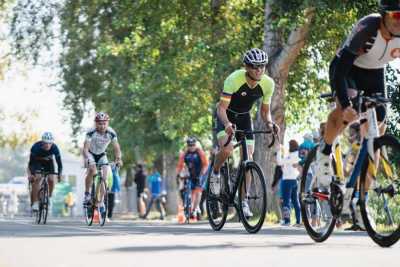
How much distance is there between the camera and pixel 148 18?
33156mm

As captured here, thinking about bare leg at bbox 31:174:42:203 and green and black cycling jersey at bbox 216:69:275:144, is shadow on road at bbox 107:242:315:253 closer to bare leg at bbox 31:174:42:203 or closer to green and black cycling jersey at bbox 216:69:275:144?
green and black cycling jersey at bbox 216:69:275:144

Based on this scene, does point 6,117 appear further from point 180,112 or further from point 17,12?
point 180,112

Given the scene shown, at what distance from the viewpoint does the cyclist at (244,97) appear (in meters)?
13.4

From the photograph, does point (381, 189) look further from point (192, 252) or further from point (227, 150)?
point (227, 150)

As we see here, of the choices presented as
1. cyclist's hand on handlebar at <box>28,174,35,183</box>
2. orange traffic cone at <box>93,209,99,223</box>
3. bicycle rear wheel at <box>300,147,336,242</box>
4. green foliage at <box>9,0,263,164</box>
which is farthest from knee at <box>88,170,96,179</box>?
green foliage at <box>9,0,263,164</box>

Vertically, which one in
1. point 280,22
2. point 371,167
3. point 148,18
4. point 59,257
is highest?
point 148,18

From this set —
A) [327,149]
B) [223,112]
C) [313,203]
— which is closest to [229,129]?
[223,112]

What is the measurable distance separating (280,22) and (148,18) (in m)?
10.4

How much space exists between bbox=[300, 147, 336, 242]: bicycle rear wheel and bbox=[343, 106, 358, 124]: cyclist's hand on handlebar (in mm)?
1059

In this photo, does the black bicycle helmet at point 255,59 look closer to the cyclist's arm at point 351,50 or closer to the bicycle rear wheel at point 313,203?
the bicycle rear wheel at point 313,203

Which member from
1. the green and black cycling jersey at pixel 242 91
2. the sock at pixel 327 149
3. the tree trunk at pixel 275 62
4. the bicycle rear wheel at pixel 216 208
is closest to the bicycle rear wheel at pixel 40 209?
the tree trunk at pixel 275 62

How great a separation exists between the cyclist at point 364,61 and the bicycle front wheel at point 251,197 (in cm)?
325

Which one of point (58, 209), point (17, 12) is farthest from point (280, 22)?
point (58, 209)

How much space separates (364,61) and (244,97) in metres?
4.26
